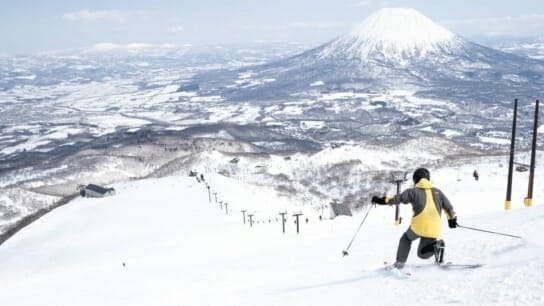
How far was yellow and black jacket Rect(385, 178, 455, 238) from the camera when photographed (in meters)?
8.76

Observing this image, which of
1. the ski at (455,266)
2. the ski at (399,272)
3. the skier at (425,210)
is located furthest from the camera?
the ski at (399,272)

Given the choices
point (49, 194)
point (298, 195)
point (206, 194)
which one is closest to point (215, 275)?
point (206, 194)

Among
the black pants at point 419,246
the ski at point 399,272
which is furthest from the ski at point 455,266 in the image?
the ski at point 399,272

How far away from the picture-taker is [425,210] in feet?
28.8

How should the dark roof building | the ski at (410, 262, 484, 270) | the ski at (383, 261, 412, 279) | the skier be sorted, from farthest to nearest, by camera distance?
the dark roof building
the ski at (383, 261, 412, 279)
the ski at (410, 262, 484, 270)
the skier

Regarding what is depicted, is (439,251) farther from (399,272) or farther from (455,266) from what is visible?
(399,272)

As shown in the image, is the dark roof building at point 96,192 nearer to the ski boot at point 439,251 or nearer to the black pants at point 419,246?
the black pants at point 419,246

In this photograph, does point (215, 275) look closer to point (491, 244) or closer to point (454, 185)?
point (491, 244)

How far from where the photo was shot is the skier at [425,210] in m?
8.76

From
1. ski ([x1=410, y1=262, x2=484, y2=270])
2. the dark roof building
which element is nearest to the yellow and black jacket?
ski ([x1=410, y1=262, x2=484, y2=270])

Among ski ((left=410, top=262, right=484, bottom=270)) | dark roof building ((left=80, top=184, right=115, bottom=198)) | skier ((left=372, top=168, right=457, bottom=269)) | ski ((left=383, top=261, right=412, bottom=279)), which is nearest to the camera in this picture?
skier ((left=372, top=168, right=457, bottom=269))

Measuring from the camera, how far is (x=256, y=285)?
11.7 m

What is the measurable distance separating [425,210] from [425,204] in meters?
0.11

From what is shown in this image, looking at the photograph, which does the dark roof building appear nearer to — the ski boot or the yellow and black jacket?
the ski boot
